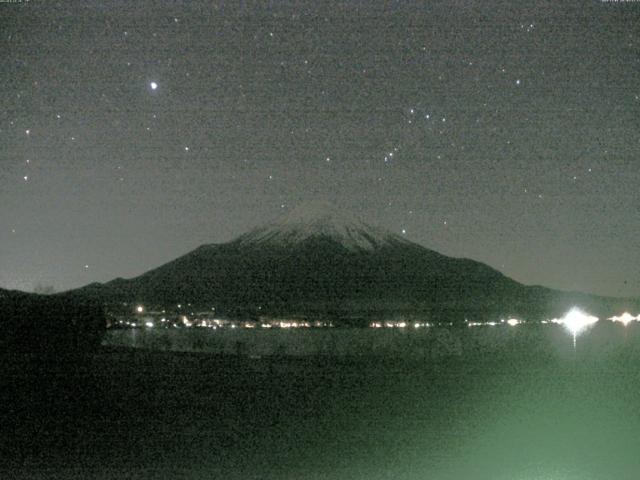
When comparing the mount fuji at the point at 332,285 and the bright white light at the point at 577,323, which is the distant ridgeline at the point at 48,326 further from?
the mount fuji at the point at 332,285

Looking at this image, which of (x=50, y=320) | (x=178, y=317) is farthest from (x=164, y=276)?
(x=50, y=320)

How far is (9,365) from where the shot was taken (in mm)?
17172

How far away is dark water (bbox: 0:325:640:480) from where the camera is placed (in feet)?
30.2

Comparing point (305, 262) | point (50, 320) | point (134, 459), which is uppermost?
point (305, 262)

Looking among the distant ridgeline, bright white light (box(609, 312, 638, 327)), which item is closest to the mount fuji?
bright white light (box(609, 312, 638, 327))

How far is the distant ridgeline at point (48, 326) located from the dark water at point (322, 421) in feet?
9.62

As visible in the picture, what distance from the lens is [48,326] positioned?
71.2 ft

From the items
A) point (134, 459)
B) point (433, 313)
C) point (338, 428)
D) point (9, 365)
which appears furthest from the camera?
point (433, 313)

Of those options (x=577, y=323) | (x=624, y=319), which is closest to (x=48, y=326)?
(x=577, y=323)

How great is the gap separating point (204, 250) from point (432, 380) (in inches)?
6514

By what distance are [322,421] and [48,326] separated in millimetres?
12067

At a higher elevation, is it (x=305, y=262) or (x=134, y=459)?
(x=305, y=262)

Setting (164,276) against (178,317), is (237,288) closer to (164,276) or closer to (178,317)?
(164,276)

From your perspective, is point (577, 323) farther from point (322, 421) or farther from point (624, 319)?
point (322, 421)
